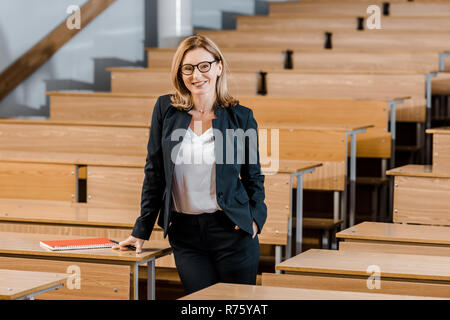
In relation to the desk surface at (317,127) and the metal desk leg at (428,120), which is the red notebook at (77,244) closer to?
the desk surface at (317,127)

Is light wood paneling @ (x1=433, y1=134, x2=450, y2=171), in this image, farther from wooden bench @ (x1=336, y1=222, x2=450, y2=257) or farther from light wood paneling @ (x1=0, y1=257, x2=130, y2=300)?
light wood paneling @ (x1=0, y1=257, x2=130, y2=300)

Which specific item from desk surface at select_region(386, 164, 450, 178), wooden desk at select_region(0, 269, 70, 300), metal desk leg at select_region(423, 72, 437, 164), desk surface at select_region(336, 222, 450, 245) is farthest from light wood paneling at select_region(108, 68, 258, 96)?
wooden desk at select_region(0, 269, 70, 300)

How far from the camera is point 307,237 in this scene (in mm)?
1713

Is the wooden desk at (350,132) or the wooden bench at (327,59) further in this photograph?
the wooden bench at (327,59)

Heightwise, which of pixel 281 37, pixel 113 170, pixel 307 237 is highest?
pixel 281 37

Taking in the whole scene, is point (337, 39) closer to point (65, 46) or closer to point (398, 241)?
point (65, 46)

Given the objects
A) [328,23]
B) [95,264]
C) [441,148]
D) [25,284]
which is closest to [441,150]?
[441,148]

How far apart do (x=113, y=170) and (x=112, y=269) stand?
0.50m

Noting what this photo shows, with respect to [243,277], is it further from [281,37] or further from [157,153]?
[281,37]

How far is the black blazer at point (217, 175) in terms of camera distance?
981mm

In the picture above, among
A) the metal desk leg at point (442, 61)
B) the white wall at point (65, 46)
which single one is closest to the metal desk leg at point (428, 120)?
the metal desk leg at point (442, 61)

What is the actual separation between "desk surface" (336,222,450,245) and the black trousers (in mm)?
308

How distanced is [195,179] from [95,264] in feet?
0.64
